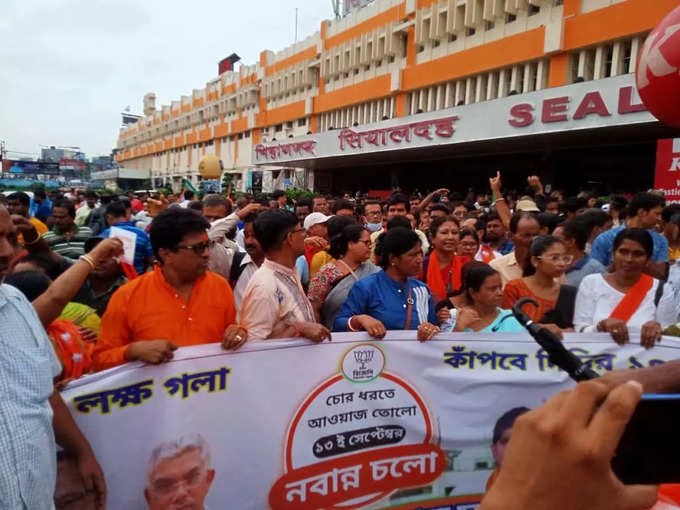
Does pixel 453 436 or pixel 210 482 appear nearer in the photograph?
pixel 210 482

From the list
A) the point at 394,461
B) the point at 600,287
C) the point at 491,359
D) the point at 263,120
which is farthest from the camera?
the point at 263,120

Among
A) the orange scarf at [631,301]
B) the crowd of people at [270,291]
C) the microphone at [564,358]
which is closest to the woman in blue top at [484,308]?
the crowd of people at [270,291]

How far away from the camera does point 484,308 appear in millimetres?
2861

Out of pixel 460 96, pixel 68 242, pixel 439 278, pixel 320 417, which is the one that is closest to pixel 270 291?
pixel 320 417

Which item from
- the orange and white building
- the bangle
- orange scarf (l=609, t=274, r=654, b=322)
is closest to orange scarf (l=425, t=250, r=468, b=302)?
orange scarf (l=609, t=274, r=654, b=322)

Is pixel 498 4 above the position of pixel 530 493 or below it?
above

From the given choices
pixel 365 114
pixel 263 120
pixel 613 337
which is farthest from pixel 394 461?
pixel 263 120

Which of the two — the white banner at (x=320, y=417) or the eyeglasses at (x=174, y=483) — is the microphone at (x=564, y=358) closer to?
the white banner at (x=320, y=417)

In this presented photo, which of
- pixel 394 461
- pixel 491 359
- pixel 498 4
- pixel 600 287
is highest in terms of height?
pixel 498 4

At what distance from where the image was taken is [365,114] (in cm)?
2706

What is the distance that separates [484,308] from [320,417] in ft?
4.13

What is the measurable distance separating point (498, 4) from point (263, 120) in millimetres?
22047

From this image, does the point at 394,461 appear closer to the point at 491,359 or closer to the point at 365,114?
the point at 491,359

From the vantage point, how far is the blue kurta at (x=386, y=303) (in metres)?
2.63
